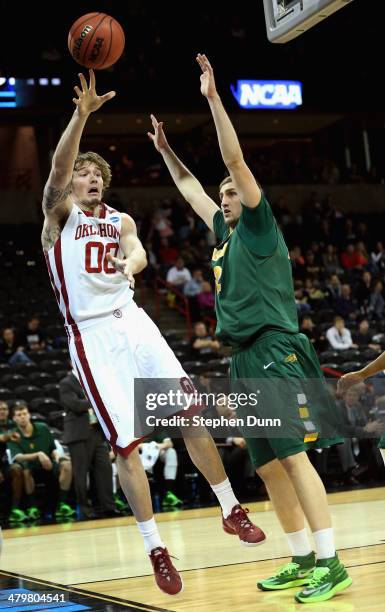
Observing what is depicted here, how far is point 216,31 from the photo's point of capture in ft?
82.9

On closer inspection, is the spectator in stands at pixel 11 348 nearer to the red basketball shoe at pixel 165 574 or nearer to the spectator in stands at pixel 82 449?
the spectator in stands at pixel 82 449

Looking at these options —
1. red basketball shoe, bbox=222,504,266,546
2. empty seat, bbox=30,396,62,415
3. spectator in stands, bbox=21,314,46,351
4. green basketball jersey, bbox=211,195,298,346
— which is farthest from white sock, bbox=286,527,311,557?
spectator in stands, bbox=21,314,46,351

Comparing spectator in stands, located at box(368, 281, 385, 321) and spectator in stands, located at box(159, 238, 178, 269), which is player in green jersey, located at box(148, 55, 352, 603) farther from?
spectator in stands, located at box(159, 238, 178, 269)

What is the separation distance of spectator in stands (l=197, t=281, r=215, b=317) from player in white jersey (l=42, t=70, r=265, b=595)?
14.0 meters

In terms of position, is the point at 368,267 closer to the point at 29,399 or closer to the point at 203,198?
the point at 29,399

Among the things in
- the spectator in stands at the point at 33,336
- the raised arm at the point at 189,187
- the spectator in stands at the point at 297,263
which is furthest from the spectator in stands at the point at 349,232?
the raised arm at the point at 189,187

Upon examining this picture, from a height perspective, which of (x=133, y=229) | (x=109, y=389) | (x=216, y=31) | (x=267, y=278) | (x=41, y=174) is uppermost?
(x=216, y=31)

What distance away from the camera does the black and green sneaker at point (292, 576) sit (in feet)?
18.9

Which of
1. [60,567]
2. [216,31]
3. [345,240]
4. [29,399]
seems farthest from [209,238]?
[60,567]

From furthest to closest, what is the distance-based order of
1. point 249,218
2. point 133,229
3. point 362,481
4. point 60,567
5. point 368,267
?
1. point 368,267
2. point 362,481
3. point 60,567
4. point 133,229
5. point 249,218

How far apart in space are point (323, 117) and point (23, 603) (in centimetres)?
2442

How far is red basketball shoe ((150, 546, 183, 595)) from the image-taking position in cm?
536

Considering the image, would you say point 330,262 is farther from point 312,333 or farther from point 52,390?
point 52,390

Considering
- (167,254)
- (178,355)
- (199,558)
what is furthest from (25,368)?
(199,558)
